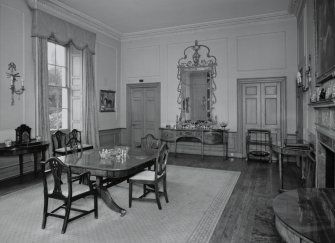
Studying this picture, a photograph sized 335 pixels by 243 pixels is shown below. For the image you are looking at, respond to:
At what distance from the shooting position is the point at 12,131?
17.2ft

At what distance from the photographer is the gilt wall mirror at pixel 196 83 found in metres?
7.63

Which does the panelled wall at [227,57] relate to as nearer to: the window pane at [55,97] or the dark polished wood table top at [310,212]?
the window pane at [55,97]

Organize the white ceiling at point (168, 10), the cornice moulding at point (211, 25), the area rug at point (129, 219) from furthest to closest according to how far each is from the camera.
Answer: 1. the cornice moulding at point (211, 25)
2. the white ceiling at point (168, 10)
3. the area rug at point (129, 219)

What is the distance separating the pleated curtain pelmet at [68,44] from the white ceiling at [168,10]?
55cm

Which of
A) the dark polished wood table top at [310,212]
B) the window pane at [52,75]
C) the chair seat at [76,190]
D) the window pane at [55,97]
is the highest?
the window pane at [52,75]

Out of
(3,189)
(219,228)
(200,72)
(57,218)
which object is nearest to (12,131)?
(3,189)

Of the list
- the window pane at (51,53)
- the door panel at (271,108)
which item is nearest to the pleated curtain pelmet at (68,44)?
the window pane at (51,53)

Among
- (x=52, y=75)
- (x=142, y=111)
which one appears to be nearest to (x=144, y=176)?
(x=52, y=75)

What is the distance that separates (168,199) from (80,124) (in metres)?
4.07

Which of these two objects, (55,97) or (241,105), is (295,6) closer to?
(241,105)

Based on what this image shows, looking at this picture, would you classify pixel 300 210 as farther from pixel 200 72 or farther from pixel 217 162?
pixel 200 72

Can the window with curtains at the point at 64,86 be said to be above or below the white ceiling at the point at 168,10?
below

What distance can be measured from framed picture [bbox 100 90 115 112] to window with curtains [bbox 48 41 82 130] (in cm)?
96

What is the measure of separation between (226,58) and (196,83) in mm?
1113
